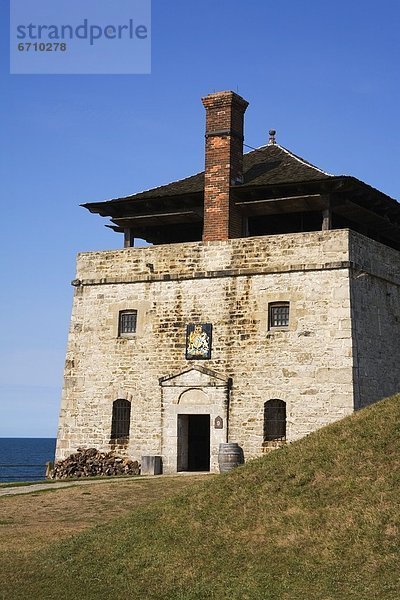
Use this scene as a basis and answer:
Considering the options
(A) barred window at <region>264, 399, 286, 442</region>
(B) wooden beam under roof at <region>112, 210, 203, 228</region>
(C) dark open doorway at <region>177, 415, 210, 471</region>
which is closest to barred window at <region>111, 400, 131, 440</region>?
(C) dark open doorway at <region>177, 415, 210, 471</region>

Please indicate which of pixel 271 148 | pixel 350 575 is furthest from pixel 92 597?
pixel 271 148

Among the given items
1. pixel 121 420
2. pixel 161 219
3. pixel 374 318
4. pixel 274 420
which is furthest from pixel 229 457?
pixel 161 219

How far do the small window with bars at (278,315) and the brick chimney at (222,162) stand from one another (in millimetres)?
2757

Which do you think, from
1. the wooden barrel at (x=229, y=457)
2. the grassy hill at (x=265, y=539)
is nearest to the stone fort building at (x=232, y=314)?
the wooden barrel at (x=229, y=457)

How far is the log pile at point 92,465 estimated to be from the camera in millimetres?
25578

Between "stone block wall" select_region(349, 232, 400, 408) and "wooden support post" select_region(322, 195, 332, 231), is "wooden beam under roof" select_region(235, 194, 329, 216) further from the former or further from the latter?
"stone block wall" select_region(349, 232, 400, 408)

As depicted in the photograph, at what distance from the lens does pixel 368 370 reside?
24.2m

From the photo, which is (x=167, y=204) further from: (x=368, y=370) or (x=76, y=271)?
(x=368, y=370)

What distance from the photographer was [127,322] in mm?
27109

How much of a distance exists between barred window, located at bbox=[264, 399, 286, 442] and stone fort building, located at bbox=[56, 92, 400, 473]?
1.2 inches

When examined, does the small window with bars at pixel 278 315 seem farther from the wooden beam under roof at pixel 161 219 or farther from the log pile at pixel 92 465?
the log pile at pixel 92 465

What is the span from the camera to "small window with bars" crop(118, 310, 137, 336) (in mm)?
26984

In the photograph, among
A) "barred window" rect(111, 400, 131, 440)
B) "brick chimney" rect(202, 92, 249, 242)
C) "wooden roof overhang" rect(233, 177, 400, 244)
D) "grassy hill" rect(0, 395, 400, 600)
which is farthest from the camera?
"barred window" rect(111, 400, 131, 440)

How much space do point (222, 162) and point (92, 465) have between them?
33.7 ft
